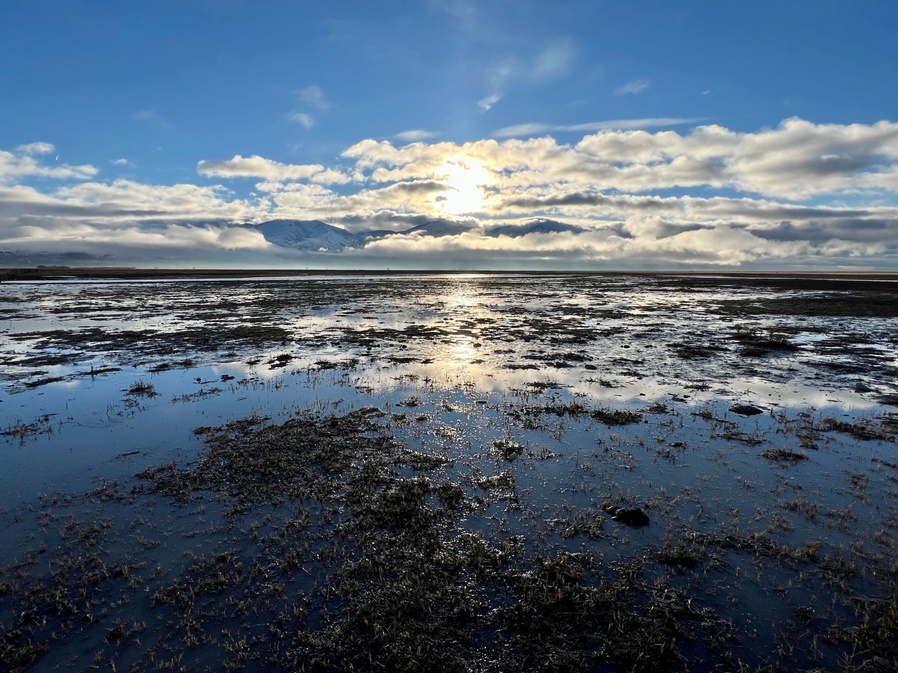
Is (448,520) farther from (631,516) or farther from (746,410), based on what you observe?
(746,410)

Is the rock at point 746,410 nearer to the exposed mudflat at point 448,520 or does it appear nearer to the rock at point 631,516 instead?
the exposed mudflat at point 448,520

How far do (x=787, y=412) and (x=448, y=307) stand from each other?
48.9m

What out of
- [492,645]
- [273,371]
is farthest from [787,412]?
[273,371]

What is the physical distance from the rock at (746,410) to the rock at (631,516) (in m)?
10.5

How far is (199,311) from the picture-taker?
182ft

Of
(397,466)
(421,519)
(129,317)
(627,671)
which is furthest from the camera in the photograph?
(129,317)

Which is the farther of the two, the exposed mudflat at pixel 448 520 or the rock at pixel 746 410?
the rock at pixel 746 410

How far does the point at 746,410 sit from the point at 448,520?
585 inches

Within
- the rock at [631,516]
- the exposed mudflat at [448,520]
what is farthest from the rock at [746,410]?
the rock at [631,516]

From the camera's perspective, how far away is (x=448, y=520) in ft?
35.0

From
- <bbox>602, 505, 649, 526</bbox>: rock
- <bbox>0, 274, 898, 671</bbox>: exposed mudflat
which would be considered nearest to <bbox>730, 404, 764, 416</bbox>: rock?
<bbox>0, 274, 898, 671</bbox>: exposed mudflat

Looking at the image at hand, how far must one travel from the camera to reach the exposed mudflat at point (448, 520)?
23.7 feet

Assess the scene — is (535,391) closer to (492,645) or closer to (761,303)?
(492,645)

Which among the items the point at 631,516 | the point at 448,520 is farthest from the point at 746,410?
the point at 448,520
